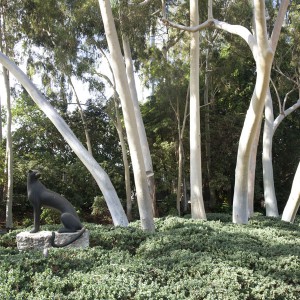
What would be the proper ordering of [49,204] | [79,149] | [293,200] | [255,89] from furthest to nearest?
[293,200]
[79,149]
[255,89]
[49,204]

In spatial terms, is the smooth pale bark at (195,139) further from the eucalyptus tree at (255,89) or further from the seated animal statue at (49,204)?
the seated animal statue at (49,204)

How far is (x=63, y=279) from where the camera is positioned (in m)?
4.59

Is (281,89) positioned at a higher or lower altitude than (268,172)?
higher

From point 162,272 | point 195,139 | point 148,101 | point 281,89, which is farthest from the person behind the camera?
point 148,101

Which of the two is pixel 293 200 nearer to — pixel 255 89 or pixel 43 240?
pixel 255 89

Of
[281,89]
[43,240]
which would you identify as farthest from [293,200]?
[281,89]

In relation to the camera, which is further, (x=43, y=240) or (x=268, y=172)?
(x=268, y=172)

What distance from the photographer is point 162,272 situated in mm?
4934

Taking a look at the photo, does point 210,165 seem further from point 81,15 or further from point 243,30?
point 243,30

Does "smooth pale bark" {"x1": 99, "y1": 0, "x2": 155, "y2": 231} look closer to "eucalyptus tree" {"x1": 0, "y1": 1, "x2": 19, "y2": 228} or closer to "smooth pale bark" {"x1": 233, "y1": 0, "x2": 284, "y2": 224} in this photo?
"smooth pale bark" {"x1": 233, "y1": 0, "x2": 284, "y2": 224}

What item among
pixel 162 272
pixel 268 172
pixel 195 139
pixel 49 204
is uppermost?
pixel 195 139

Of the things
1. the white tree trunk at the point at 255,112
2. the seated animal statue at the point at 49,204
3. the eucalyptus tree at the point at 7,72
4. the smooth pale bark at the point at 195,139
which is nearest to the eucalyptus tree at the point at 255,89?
the white tree trunk at the point at 255,112

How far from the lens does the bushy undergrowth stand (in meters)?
4.37

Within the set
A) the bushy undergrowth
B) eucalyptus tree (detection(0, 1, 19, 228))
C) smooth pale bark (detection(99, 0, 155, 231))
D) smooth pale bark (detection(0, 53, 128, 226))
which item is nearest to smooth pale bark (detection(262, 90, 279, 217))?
smooth pale bark (detection(0, 53, 128, 226))
